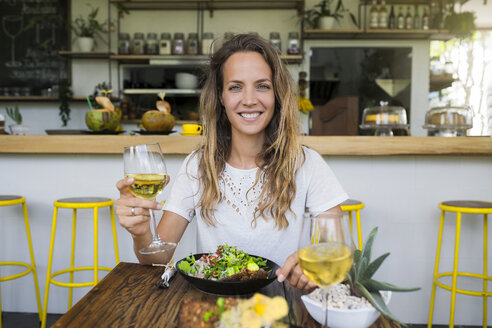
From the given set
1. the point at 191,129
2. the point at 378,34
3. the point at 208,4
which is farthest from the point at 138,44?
the point at 378,34

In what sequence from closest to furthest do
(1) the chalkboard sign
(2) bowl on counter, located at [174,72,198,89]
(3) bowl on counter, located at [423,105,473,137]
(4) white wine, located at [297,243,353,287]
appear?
(4) white wine, located at [297,243,353,287]
(3) bowl on counter, located at [423,105,473,137]
(2) bowl on counter, located at [174,72,198,89]
(1) the chalkboard sign

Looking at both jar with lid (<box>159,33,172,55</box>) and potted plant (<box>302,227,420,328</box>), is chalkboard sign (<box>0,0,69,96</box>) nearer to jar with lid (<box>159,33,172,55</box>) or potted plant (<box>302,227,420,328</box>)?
jar with lid (<box>159,33,172,55</box>)

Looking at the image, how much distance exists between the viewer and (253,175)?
1.47 metres

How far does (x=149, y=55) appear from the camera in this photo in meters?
4.43

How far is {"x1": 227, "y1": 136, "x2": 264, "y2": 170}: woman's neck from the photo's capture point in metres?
1.51

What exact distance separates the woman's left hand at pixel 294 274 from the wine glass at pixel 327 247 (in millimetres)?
270

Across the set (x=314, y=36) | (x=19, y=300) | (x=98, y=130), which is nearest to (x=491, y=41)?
(x=314, y=36)

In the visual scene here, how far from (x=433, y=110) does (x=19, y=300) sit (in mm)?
2822

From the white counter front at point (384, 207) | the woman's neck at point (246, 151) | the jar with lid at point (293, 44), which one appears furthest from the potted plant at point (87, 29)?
the woman's neck at point (246, 151)

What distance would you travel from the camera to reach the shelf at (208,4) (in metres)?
4.43

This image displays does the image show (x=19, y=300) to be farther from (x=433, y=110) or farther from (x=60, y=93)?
(x=433, y=110)

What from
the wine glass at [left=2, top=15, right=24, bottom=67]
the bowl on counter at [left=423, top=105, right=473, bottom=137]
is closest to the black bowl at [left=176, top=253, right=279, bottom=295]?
the bowl on counter at [left=423, top=105, right=473, bottom=137]

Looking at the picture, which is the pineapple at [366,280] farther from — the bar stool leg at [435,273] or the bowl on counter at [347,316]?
the bar stool leg at [435,273]

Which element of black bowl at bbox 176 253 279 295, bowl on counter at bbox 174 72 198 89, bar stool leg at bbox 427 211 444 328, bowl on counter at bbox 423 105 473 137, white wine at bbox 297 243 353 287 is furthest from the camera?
bowl on counter at bbox 174 72 198 89
